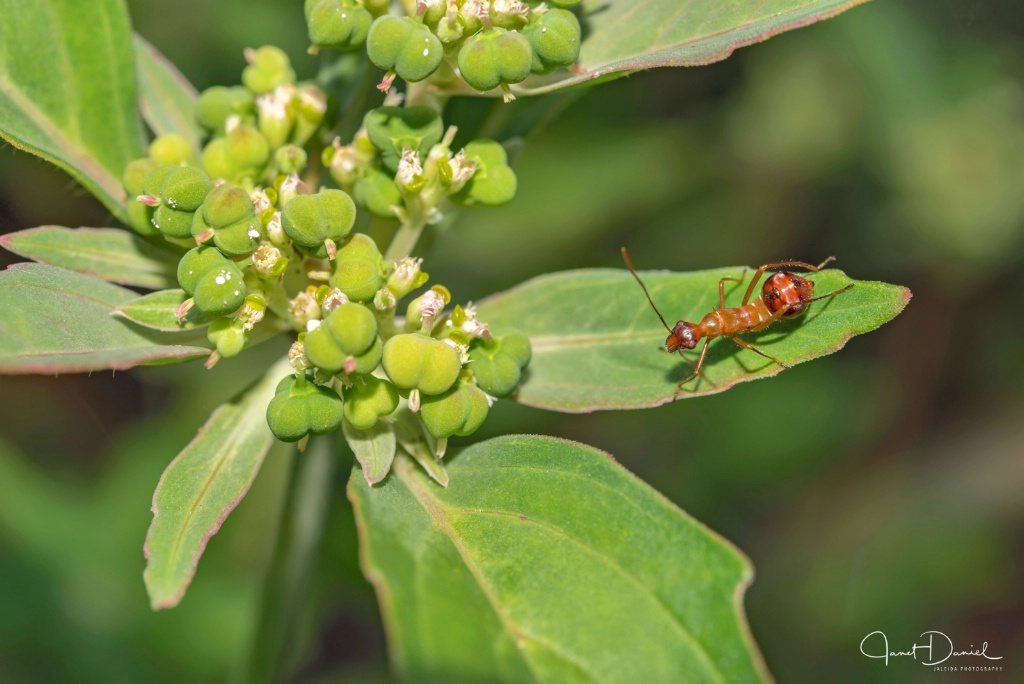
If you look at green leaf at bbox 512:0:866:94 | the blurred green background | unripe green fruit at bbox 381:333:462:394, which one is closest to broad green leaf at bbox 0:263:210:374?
unripe green fruit at bbox 381:333:462:394

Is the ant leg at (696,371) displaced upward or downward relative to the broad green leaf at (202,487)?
upward

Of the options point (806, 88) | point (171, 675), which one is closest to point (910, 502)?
point (806, 88)

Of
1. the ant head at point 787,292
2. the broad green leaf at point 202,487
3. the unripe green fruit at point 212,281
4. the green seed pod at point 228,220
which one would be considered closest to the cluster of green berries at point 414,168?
the green seed pod at point 228,220

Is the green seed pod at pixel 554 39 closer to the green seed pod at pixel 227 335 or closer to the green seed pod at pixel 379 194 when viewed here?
the green seed pod at pixel 379 194

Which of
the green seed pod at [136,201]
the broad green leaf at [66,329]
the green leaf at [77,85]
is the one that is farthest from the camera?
the green leaf at [77,85]

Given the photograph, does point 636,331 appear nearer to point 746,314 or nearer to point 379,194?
point 746,314
